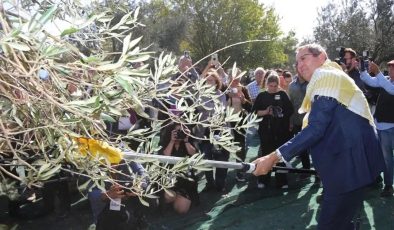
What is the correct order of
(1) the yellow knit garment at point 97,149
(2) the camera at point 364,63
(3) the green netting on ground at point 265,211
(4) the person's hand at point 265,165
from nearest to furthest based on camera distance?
(1) the yellow knit garment at point 97,149 < (4) the person's hand at point 265,165 < (3) the green netting on ground at point 265,211 < (2) the camera at point 364,63

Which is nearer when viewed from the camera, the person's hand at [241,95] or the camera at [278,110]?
the camera at [278,110]

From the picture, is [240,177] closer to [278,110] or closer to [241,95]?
[278,110]

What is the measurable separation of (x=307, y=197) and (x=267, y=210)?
0.74m

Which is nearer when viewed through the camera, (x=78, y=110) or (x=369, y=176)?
(x=78, y=110)

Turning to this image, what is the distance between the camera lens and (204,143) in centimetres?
650

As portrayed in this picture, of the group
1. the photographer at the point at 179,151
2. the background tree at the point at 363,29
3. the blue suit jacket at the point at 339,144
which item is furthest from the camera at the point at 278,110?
the background tree at the point at 363,29

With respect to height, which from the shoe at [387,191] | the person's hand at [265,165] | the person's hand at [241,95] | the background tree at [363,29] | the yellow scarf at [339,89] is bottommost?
the shoe at [387,191]

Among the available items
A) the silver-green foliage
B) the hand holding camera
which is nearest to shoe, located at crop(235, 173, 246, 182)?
the hand holding camera

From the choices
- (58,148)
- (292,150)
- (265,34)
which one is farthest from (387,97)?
(265,34)

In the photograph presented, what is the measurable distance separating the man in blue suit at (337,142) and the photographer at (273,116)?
3.14 meters

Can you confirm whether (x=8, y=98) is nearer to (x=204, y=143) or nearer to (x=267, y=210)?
(x=267, y=210)

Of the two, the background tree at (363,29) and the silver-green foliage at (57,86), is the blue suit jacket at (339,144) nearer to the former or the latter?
the silver-green foliage at (57,86)

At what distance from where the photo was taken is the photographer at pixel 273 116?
640cm

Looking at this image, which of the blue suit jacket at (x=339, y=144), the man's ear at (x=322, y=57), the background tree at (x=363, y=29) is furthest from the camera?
the background tree at (x=363, y=29)
